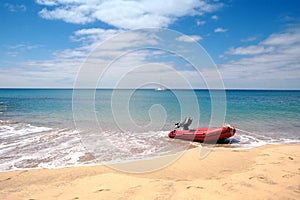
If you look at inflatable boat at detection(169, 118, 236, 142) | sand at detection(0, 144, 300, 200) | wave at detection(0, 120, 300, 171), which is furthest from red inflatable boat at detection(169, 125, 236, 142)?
sand at detection(0, 144, 300, 200)

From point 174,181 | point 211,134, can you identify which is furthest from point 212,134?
point 174,181

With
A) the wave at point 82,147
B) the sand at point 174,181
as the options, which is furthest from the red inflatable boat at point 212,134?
the sand at point 174,181

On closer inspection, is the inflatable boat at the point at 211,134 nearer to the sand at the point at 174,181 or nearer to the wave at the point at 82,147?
the wave at the point at 82,147

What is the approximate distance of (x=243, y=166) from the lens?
809 centimetres

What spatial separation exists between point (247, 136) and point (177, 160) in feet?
28.6

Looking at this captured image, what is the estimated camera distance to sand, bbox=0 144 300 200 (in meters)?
5.57

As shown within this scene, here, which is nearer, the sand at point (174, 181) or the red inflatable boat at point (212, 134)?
the sand at point (174, 181)

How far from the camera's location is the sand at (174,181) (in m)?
5.57

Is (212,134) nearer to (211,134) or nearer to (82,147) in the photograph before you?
(211,134)

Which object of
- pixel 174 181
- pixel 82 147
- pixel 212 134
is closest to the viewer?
pixel 174 181

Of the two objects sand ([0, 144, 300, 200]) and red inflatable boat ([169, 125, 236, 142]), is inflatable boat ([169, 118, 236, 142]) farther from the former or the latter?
sand ([0, 144, 300, 200])

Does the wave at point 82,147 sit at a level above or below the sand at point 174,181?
below

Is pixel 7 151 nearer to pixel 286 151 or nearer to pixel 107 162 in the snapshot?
A: pixel 107 162

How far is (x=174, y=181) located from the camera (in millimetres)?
6508
